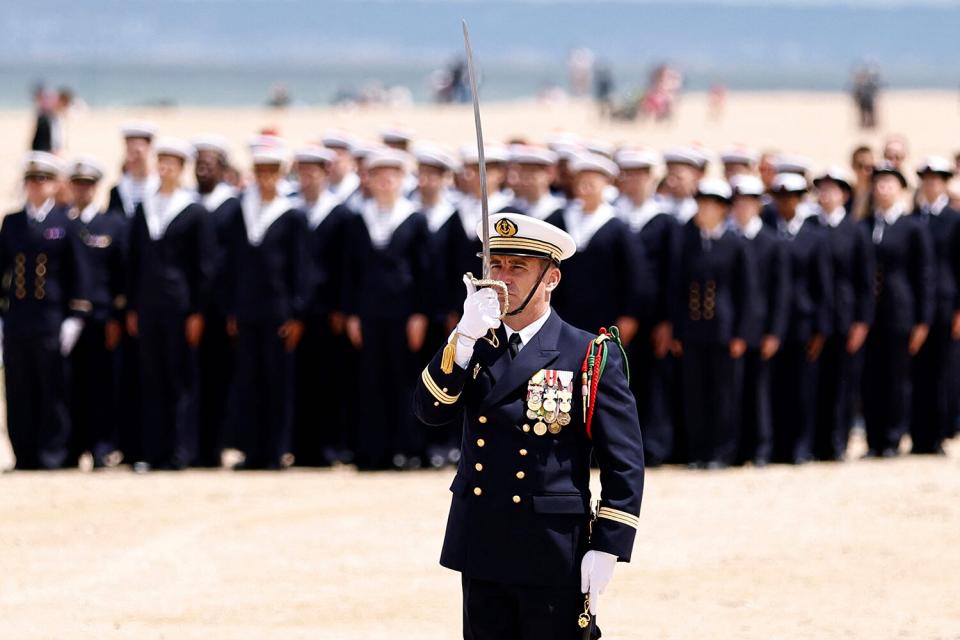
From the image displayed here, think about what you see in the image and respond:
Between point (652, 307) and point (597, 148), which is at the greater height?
point (597, 148)

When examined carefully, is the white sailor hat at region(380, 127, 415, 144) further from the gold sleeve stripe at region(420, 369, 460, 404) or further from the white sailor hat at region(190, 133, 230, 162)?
the gold sleeve stripe at region(420, 369, 460, 404)

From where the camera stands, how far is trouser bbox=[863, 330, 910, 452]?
13922 millimetres

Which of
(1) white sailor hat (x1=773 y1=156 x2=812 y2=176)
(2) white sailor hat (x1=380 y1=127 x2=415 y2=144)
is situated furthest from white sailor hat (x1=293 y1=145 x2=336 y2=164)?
(1) white sailor hat (x1=773 y1=156 x2=812 y2=176)

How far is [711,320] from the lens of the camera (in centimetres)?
1302

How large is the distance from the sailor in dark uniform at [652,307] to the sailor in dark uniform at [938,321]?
6.04 ft

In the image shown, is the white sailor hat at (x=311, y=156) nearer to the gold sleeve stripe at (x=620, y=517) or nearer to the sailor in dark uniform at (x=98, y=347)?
the sailor in dark uniform at (x=98, y=347)

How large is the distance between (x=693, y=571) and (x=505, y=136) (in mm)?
31447

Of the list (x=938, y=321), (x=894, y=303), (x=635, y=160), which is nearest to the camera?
(x=635, y=160)

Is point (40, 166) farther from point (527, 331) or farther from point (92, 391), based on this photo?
point (527, 331)

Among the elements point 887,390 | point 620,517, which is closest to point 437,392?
point 620,517

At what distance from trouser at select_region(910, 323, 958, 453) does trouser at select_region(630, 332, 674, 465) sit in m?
1.85

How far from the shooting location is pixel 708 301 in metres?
13.0

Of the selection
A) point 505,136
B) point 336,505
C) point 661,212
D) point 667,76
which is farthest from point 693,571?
point 667,76

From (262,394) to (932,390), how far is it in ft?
14.8
